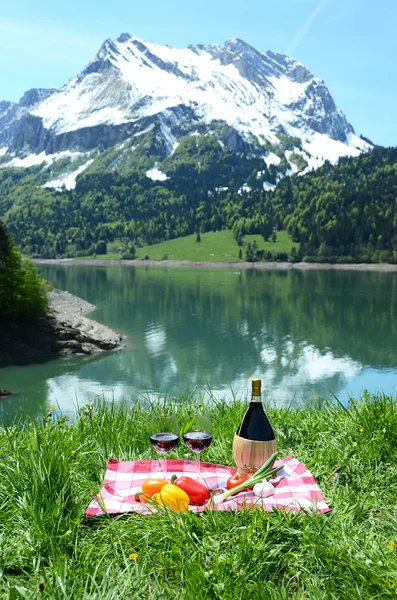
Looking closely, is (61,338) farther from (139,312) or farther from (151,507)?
(151,507)

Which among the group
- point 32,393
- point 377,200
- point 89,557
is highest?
point 377,200

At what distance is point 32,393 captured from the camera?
94.8 feet

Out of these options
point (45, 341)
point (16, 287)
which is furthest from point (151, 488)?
point (16, 287)

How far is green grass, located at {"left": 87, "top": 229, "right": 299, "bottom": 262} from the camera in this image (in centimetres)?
16862

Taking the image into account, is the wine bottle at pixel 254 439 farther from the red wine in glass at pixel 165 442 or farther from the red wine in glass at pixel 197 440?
the red wine in glass at pixel 165 442

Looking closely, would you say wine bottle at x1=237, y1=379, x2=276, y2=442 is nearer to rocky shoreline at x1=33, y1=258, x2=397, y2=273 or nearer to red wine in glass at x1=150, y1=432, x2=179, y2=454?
red wine in glass at x1=150, y1=432, x2=179, y2=454

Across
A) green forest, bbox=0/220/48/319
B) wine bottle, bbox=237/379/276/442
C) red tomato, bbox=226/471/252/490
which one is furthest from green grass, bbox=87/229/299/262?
red tomato, bbox=226/471/252/490

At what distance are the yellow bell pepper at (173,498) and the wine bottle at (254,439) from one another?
2.57 ft

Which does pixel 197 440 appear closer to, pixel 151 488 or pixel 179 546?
pixel 151 488

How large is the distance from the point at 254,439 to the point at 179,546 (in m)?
1.28

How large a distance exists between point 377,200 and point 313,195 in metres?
33.5

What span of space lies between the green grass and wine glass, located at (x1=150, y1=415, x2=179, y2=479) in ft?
518

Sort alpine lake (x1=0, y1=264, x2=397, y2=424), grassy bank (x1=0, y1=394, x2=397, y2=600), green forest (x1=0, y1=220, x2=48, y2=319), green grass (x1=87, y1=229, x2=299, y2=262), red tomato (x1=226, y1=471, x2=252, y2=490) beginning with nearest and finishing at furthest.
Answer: grassy bank (x1=0, y1=394, x2=397, y2=600) < red tomato (x1=226, y1=471, x2=252, y2=490) < alpine lake (x1=0, y1=264, x2=397, y2=424) < green forest (x1=0, y1=220, x2=48, y2=319) < green grass (x1=87, y1=229, x2=299, y2=262)

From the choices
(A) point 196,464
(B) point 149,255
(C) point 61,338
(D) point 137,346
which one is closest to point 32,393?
(C) point 61,338
